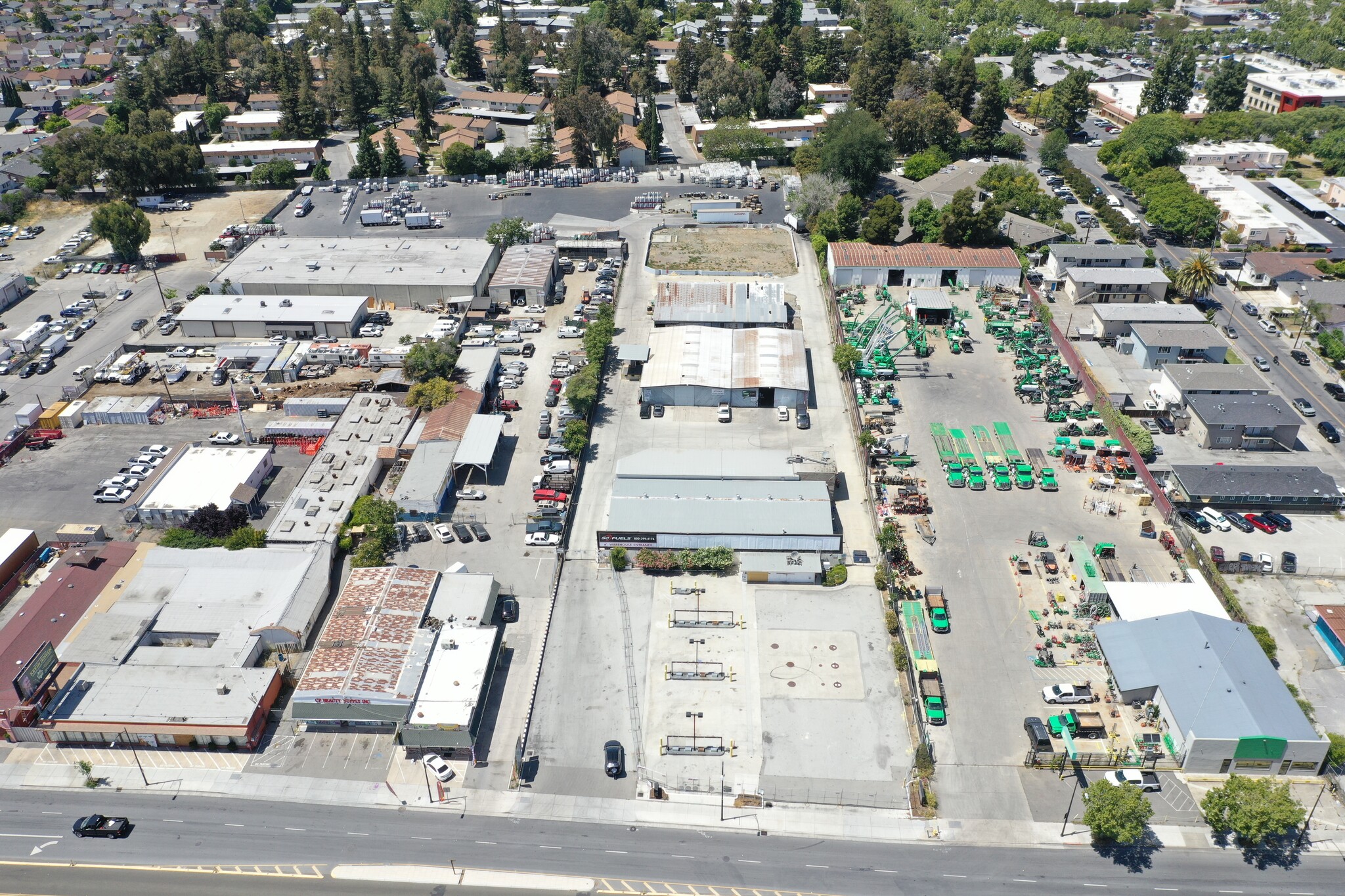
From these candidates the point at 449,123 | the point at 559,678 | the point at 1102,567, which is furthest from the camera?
the point at 449,123

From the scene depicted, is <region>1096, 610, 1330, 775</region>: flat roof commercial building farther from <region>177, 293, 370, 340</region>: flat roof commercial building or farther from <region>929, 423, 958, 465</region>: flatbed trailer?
<region>177, 293, 370, 340</region>: flat roof commercial building

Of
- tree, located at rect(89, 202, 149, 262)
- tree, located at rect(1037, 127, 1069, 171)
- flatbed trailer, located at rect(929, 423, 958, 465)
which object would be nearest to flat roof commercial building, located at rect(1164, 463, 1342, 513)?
flatbed trailer, located at rect(929, 423, 958, 465)

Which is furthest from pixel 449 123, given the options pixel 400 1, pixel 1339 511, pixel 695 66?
pixel 1339 511

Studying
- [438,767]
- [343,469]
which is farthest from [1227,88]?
[438,767]

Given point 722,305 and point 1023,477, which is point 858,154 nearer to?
point 722,305

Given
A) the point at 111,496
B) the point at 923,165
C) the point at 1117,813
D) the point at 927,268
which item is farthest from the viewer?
the point at 923,165

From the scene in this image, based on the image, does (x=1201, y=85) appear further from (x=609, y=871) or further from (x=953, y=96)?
(x=609, y=871)
